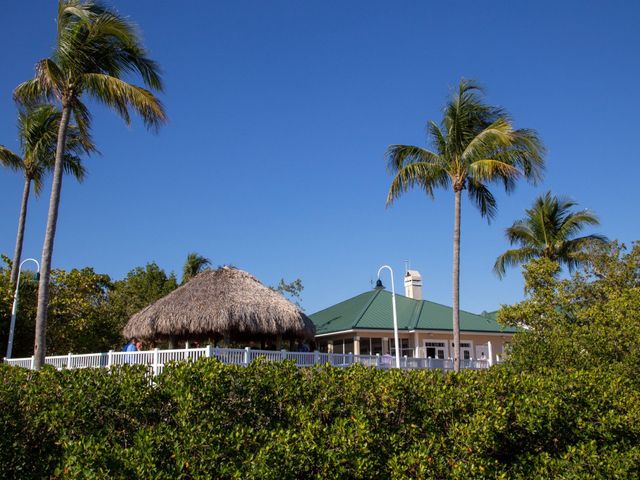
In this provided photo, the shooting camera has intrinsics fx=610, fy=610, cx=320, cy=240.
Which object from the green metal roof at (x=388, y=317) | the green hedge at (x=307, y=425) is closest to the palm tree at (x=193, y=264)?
the green metal roof at (x=388, y=317)

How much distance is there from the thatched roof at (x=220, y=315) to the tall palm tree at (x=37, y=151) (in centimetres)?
580

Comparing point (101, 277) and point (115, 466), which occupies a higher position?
point (101, 277)

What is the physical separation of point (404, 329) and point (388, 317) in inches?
45.5

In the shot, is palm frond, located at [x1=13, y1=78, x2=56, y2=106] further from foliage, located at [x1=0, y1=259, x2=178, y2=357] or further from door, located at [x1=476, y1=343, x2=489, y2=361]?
door, located at [x1=476, y1=343, x2=489, y2=361]

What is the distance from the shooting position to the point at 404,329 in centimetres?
2839

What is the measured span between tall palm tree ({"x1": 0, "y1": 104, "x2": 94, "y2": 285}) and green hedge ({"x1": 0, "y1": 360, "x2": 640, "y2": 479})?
A: 51.0ft

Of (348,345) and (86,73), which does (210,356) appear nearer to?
(86,73)

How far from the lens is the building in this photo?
28.4m

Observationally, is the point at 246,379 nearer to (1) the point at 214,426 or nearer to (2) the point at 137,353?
(1) the point at 214,426

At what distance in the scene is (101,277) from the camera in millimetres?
25438

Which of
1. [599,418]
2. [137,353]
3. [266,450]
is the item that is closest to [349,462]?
[266,450]

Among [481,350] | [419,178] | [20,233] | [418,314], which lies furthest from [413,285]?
[20,233]

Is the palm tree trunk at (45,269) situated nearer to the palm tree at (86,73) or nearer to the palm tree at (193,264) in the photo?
the palm tree at (86,73)

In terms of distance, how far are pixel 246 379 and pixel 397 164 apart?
53.6ft
